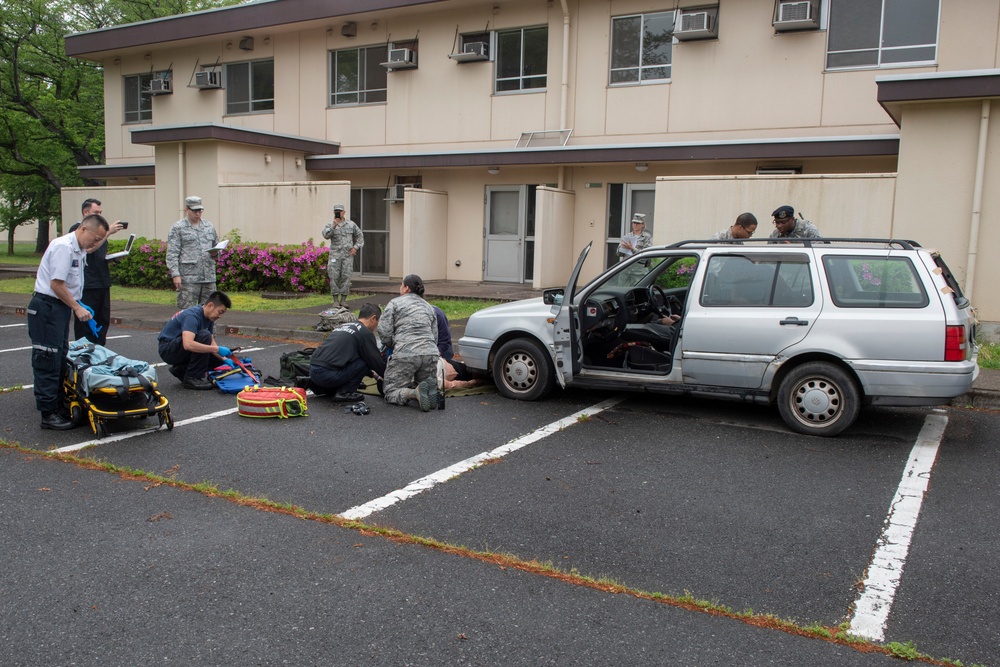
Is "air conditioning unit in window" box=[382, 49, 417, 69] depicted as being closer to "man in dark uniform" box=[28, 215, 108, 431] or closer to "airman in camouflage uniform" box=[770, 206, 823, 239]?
"airman in camouflage uniform" box=[770, 206, 823, 239]

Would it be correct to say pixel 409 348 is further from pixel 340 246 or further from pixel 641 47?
pixel 641 47

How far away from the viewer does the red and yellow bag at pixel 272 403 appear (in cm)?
736

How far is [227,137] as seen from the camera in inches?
730

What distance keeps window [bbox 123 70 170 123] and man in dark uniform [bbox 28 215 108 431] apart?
20.1m

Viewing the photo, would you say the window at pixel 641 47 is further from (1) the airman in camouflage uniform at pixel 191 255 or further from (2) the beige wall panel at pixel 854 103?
(1) the airman in camouflage uniform at pixel 191 255

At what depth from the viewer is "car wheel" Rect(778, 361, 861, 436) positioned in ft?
22.9

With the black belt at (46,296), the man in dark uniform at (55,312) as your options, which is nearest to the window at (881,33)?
the man in dark uniform at (55,312)

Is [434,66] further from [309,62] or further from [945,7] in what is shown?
[945,7]

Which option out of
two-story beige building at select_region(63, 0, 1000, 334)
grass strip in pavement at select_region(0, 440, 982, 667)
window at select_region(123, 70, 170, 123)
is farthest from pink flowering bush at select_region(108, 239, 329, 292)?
grass strip in pavement at select_region(0, 440, 982, 667)

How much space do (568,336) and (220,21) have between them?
59.4 feet

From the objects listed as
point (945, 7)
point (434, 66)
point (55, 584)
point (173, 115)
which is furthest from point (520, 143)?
point (55, 584)

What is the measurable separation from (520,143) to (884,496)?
1404cm

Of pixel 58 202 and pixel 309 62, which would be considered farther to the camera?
pixel 58 202

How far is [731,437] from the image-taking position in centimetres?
710
